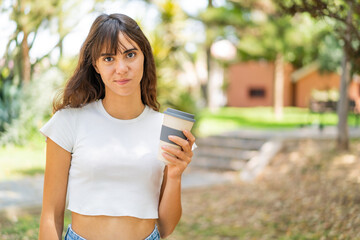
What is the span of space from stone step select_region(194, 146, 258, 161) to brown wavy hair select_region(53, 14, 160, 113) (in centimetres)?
839

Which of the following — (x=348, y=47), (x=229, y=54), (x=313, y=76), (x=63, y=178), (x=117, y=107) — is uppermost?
(x=229, y=54)

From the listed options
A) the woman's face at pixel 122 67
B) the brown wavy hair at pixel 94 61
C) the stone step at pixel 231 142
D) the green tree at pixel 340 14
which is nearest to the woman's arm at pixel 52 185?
the brown wavy hair at pixel 94 61

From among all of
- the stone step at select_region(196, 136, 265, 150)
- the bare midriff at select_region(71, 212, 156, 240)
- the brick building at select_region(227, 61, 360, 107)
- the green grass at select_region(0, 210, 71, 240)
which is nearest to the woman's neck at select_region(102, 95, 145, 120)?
the bare midriff at select_region(71, 212, 156, 240)

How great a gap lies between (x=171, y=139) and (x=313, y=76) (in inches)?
1259

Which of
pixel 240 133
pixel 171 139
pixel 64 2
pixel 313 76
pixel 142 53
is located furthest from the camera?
pixel 313 76

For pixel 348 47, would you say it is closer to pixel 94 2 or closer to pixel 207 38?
pixel 94 2

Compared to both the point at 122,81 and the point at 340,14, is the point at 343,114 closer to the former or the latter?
the point at 340,14

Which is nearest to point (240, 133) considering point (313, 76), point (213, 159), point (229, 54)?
point (213, 159)

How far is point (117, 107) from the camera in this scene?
188cm

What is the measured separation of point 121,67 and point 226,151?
364 inches

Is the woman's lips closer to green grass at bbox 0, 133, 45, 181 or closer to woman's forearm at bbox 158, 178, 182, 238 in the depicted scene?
woman's forearm at bbox 158, 178, 182, 238

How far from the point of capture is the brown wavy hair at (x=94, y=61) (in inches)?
70.6

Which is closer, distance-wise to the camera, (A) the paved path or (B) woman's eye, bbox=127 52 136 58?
(B) woman's eye, bbox=127 52 136 58

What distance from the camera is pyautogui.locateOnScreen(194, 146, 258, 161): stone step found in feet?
33.8
